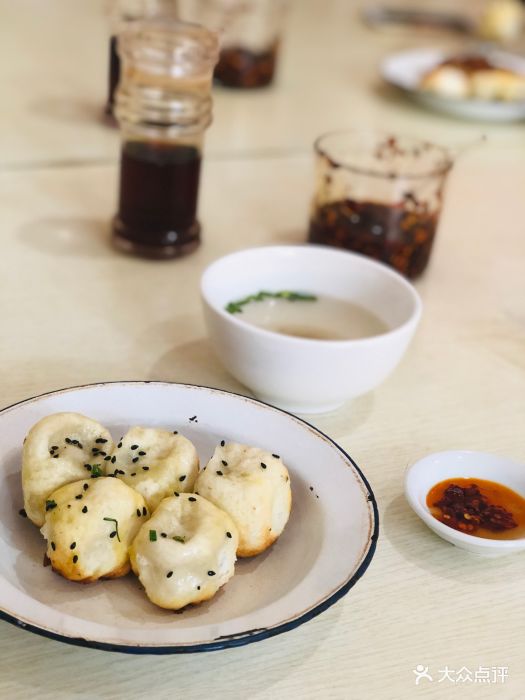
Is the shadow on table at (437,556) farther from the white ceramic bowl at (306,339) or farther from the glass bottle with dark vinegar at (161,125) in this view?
the glass bottle with dark vinegar at (161,125)

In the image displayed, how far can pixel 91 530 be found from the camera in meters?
0.77

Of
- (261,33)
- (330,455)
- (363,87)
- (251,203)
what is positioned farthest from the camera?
(363,87)

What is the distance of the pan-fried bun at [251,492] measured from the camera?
0.82m

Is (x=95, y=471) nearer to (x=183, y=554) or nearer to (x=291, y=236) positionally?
(x=183, y=554)

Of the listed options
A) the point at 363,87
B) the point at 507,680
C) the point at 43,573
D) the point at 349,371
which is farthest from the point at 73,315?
the point at 363,87

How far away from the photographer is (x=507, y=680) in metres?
0.78

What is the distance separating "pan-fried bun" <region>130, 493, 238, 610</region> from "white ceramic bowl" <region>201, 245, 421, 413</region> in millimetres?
273

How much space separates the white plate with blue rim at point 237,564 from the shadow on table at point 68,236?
1.80 ft

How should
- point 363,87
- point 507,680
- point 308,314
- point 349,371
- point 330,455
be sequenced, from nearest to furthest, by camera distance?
point 507,680, point 330,455, point 349,371, point 308,314, point 363,87

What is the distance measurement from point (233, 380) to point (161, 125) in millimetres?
470

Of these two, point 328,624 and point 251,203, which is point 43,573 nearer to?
point 328,624

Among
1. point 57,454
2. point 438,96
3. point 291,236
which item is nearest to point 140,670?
point 57,454

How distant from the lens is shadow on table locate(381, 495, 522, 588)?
896 millimetres

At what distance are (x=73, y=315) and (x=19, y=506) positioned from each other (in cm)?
47
